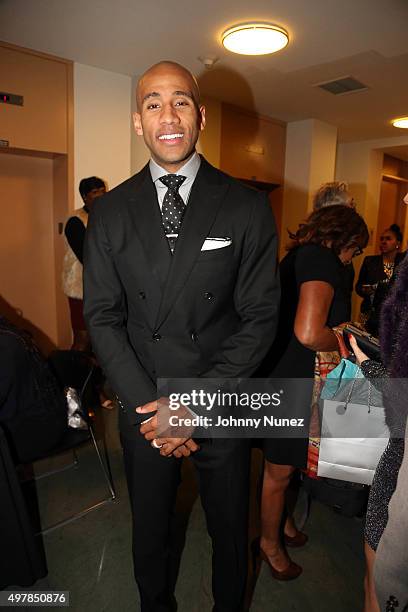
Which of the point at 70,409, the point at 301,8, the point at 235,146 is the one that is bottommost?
the point at 70,409

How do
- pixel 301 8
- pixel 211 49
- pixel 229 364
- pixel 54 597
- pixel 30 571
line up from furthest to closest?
pixel 211 49 < pixel 301 8 < pixel 54 597 < pixel 30 571 < pixel 229 364

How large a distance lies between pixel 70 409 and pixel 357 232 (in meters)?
1.52

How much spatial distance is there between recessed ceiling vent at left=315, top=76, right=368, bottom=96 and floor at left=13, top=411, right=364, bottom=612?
3.85 meters

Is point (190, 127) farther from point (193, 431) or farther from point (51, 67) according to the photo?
point (51, 67)

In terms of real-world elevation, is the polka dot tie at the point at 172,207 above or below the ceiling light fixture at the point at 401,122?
below

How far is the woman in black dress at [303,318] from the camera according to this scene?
5.07 ft

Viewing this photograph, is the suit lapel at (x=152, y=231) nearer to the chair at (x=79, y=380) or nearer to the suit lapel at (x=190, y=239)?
the suit lapel at (x=190, y=239)

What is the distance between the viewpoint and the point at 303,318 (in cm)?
154

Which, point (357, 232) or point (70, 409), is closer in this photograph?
point (357, 232)

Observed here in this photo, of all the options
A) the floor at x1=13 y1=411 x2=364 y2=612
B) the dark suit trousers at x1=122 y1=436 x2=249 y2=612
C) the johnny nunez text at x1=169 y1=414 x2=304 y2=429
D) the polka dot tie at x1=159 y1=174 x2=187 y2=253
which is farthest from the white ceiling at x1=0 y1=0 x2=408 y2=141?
the floor at x1=13 y1=411 x2=364 y2=612

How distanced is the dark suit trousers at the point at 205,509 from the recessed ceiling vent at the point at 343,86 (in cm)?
408

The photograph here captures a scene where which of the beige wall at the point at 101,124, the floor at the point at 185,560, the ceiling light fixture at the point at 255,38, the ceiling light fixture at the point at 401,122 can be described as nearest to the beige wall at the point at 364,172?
the ceiling light fixture at the point at 401,122

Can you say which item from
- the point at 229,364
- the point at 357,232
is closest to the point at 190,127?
the point at 229,364

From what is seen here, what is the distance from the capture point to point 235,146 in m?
5.06
